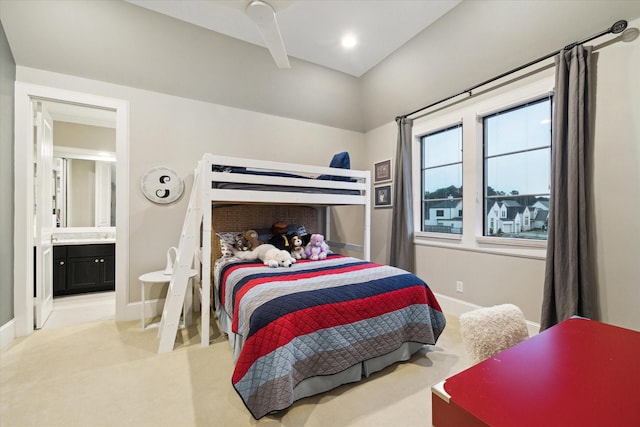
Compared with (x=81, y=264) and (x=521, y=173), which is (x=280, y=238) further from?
(x=81, y=264)

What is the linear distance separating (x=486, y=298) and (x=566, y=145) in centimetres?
153

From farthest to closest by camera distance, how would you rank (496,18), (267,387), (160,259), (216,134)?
(216,134) → (160,259) → (496,18) → (267,387)

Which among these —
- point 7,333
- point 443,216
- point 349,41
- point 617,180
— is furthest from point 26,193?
point 617,180

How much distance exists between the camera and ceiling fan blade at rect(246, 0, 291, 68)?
Result: 1466mm

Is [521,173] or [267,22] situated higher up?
[267,22]

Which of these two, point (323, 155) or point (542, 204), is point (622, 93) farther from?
point (323, 155)

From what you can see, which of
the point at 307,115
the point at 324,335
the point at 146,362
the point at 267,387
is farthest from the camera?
the point at 307,115

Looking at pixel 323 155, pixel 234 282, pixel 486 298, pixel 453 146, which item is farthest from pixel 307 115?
pixel 486 298

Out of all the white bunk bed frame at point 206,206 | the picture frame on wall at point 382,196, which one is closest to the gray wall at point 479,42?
the picture frame on wall at point 382,196

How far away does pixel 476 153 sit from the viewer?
280 cm

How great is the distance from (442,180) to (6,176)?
437 cm

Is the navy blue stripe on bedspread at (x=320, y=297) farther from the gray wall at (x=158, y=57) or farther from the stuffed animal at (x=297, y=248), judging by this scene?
the gray wall at (x=158, y=57)

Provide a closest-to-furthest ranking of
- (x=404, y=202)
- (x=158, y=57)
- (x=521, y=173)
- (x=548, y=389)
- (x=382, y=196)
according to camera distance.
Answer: (x=548, y=389) → (x=521, y=173) → (x=158, y=57) → (x=404, y=202) → (x=382, y=196)

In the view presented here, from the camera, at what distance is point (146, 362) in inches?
79.6
